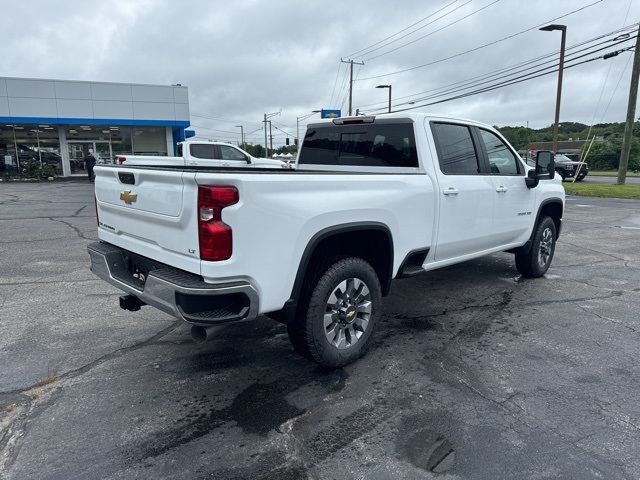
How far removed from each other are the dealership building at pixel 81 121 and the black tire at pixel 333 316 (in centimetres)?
2649

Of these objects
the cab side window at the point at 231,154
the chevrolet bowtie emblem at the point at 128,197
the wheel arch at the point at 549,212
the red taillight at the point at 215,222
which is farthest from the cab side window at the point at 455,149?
the cab side window at the point at 231,154

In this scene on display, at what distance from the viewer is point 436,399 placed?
3.24 metres

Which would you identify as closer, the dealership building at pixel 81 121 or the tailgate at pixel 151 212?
the tailgate at pixel 151 212

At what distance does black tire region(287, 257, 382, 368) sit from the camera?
3297 mm

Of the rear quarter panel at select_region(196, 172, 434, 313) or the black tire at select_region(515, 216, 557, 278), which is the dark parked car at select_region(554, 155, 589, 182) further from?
the rear quarter panel at select_region(196, 172, 434, 313)

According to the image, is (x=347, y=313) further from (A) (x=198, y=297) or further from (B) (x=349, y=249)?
(A) (x=198, y=297)

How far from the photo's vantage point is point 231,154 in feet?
55.0

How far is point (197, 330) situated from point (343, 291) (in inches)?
45.1

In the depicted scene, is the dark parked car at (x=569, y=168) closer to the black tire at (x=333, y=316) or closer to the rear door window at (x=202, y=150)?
the rear door window at (x=202, y=150)

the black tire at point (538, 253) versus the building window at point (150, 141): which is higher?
the building window at point (150, 141)

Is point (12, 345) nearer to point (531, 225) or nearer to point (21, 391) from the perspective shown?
point (21, 391)

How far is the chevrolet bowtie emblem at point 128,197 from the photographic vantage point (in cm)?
330

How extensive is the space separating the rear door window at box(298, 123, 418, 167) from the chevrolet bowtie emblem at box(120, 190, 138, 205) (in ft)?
7.62

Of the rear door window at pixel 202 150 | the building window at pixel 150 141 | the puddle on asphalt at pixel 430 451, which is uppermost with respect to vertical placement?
the building window at pixel 150 141
